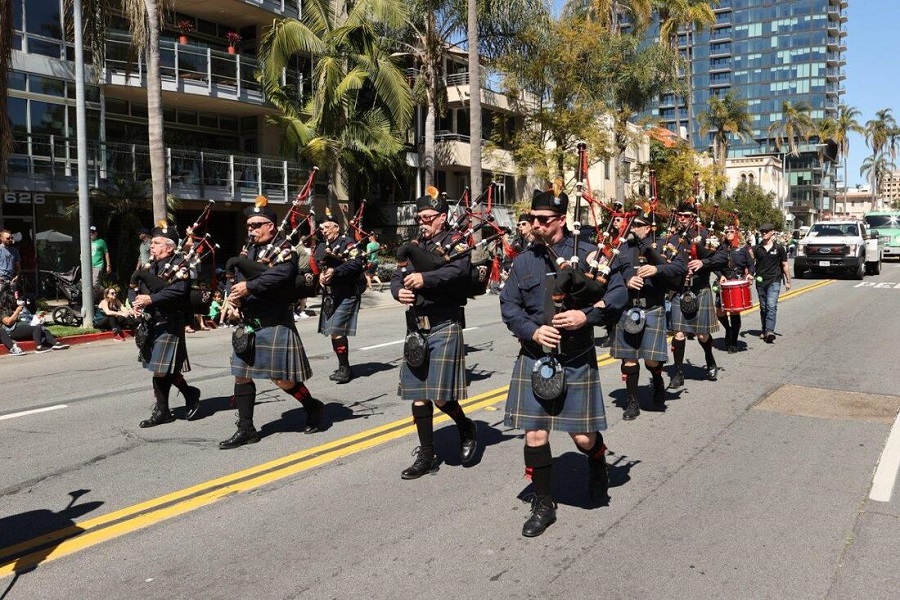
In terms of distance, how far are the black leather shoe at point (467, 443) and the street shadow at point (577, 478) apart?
0.63 metres

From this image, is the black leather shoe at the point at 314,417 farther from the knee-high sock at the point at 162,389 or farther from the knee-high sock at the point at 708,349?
the knee-high sock at the point at 708,349

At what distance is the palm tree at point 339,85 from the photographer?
73.0ft

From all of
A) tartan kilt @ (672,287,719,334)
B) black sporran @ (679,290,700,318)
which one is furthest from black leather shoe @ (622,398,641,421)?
black sporran @ (679,290,700,318)

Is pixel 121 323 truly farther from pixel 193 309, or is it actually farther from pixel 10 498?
pixel 10 498

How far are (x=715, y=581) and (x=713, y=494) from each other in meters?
1.33

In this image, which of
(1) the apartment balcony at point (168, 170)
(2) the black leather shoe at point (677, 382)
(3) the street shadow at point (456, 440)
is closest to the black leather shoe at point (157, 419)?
(3) the street shadow at point (456, 440)

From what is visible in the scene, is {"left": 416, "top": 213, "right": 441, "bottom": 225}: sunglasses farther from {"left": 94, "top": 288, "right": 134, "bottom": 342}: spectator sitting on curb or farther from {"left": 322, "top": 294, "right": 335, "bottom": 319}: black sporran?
{"left": 94, "top": 288, "right": 134, "bottom": 342}: spectator sitting on curb

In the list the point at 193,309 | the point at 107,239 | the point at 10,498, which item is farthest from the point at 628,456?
the point at 107,239

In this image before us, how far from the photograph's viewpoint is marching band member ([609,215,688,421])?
6965 mm

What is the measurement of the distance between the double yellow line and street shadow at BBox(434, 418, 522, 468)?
0.33 metres

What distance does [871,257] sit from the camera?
28.5m

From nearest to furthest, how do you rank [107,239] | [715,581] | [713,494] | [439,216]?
[715,581] < [713,494] < [439,216] < [107,239]

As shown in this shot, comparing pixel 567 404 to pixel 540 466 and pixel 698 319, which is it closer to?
pixel 540 466

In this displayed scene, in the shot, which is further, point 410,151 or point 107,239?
point 410,151
